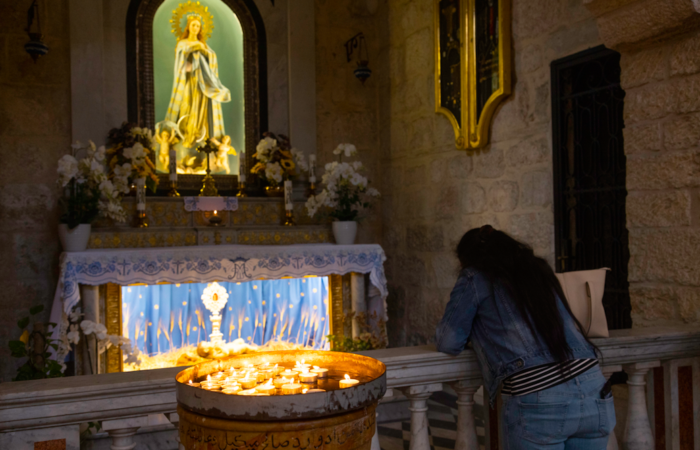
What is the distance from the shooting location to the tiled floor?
397cm

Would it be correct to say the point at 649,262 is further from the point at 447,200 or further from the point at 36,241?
the point at 36,241

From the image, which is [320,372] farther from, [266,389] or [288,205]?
[288,205]

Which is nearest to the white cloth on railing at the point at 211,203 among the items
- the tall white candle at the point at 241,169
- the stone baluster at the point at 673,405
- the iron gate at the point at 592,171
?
the tall white candle at the point at 241,169

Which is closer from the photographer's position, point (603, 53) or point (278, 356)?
point (278, 356)

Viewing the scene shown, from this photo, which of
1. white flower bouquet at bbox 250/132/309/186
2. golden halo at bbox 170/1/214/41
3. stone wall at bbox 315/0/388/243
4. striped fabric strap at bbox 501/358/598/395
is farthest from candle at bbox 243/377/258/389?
golden halo at bbox 170/1/214/41

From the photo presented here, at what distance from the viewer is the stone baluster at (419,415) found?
6.35ft

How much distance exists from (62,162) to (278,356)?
13.2 ft

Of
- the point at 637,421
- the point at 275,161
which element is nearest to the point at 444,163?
the point at 275,161

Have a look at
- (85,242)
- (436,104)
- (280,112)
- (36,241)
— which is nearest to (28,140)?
(36,241)

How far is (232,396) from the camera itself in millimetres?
1078

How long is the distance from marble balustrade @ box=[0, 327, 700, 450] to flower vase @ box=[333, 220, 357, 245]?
343cm

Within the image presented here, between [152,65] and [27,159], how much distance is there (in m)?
1.52

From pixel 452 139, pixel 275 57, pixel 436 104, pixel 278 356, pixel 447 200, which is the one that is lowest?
pixel 278 356

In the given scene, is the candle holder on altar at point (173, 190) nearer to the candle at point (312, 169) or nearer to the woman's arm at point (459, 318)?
the candle at point (312, 169)
